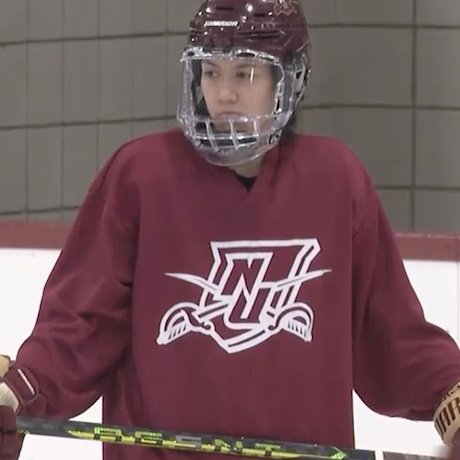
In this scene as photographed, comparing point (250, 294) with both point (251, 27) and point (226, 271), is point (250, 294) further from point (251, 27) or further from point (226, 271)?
point (251, 27)

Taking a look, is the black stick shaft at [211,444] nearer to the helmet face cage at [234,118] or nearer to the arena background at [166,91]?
the helmet face cage at [234,118]

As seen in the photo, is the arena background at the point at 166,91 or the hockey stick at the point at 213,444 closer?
the hockey stick at the point at 213,444

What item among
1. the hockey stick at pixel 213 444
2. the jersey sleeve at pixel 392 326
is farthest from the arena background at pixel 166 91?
the hockey stick at pixel 213 444

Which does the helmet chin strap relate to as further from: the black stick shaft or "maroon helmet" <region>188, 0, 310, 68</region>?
the black stick shaft

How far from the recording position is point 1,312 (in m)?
2.30

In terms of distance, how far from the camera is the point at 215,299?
5.03 feet

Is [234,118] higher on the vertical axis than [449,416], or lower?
higher

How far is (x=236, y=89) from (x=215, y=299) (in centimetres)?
23

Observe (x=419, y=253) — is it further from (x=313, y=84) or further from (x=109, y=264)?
(x=109, y=264)

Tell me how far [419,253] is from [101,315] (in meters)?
0.85

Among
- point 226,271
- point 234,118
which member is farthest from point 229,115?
point 226,271

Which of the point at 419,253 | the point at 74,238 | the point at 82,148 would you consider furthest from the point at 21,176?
the point at 74,238

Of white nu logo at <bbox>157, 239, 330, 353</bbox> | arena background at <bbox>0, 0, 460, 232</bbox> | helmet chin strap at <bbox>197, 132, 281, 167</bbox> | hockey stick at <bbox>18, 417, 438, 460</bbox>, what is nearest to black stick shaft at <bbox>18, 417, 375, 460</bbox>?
hockey stick at <bbox>18, 417, 438, 460</bbox>

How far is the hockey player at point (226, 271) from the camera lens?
1.52 metres
